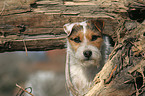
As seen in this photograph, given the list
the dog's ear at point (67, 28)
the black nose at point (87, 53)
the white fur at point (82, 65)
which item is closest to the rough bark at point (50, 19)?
the dog's ear at point (67, 28)

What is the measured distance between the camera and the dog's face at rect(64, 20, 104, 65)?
3.06 m

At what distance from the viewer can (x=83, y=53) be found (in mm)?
3029

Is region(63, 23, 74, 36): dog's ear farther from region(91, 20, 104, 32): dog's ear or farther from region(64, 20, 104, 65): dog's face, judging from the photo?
region(91, 20, 104, 32): dog's ear

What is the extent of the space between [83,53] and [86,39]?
32 centimetres

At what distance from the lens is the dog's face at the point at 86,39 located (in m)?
3.06

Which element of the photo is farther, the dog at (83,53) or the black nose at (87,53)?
the dog at (83,53)

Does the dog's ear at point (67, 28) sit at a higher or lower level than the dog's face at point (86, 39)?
higher

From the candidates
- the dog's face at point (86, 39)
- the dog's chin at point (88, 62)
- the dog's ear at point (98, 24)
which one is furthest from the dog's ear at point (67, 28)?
the dog's chin at point (88, 62)

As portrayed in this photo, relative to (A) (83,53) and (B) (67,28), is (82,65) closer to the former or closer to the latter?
(A) (83,53)

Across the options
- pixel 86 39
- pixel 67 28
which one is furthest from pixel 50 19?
pixel 86 39

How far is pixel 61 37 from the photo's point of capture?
10.6 feet

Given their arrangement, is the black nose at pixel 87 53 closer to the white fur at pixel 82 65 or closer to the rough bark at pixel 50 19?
the white fur at pixel 82 65

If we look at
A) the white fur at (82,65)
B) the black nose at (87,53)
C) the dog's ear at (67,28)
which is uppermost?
the dog's ear at (67,28)

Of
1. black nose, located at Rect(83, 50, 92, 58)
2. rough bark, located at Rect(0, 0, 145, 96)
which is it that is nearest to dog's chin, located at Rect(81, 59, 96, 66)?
black nose, located at Rect(83, 50, 92, 58)
